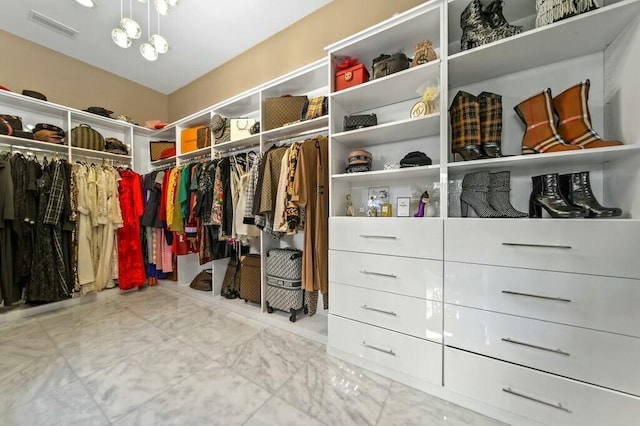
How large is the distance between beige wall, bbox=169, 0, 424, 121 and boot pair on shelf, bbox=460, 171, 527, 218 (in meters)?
1.41

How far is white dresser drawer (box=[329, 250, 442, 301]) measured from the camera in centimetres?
130

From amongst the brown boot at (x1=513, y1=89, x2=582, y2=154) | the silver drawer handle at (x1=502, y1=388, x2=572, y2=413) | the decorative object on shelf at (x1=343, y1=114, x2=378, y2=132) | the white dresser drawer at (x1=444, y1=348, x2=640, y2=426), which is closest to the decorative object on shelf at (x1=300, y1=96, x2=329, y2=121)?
the decorative object on shelf at (x1=343, y1=114, x2=378, y2=132)

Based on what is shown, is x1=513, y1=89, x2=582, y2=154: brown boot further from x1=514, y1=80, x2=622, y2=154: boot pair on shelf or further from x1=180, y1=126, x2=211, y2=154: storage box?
x1=180, y1=126, x2=211, y2=154: storage box

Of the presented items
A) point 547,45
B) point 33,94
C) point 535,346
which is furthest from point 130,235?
point 547,45

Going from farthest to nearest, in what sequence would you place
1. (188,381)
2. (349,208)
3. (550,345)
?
(349,208), (188,381), (550,345)

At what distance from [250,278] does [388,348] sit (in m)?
1.43

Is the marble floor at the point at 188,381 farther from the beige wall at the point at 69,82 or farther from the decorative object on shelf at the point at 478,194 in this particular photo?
the beige wall at the point at 69,82

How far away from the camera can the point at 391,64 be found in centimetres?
150

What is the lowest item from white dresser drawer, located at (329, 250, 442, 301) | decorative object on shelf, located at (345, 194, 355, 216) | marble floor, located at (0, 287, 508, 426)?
marble floor, located at (0, 287, 508, 426)

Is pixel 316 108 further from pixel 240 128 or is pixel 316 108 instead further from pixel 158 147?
pixel 158 147

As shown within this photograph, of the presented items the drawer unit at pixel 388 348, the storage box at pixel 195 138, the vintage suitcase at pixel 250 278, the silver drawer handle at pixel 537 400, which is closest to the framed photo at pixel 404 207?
the drawer unit at pixel 388 348

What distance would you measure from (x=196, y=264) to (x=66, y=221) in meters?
1.35

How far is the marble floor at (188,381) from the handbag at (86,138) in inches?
73.2

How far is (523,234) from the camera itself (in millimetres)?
1084
